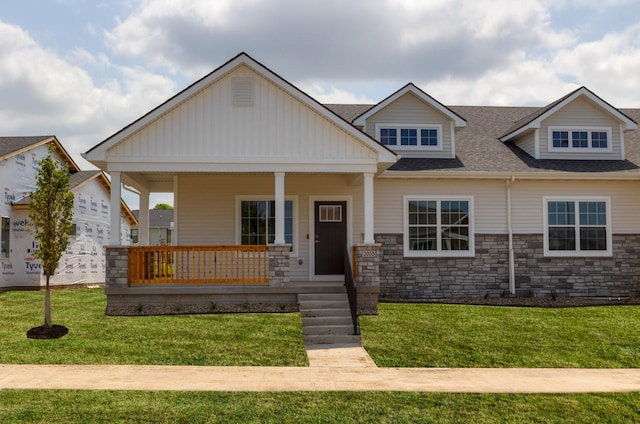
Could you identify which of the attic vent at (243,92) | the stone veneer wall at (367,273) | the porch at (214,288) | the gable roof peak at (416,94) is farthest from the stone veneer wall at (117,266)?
the gable roof peak at (416,94)

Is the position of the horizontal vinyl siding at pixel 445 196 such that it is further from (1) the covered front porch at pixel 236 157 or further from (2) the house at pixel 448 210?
(1) the covered front porch at pixel 236 157

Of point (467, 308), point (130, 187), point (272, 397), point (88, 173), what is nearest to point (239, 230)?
point (130, 187)

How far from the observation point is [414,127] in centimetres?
1642

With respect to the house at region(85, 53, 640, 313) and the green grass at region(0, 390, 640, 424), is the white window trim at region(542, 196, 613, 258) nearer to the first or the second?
the house at region(85, 53, 640, 313)

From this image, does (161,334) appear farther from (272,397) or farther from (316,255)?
(316,255)

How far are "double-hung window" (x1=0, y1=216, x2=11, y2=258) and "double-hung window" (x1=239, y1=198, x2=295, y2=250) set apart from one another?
8.93 meters

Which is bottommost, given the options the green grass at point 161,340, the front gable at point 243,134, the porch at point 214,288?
the green grass at point 161,340

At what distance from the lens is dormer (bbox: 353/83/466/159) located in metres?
16.3

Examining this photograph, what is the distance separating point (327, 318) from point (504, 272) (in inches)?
250

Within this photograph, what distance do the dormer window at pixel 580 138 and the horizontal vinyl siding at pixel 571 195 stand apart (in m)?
1.53

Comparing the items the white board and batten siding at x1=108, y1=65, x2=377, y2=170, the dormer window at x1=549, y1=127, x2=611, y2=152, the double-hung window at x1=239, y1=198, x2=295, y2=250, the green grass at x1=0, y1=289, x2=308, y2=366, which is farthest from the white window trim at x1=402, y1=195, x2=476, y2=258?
the green grass at x1=0, y1=289, x2=308, y2=366

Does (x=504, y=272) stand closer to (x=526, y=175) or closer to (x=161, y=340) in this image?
(x=526, y=175)

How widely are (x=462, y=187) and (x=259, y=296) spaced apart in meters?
6.64

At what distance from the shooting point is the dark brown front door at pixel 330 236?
1505 cm
